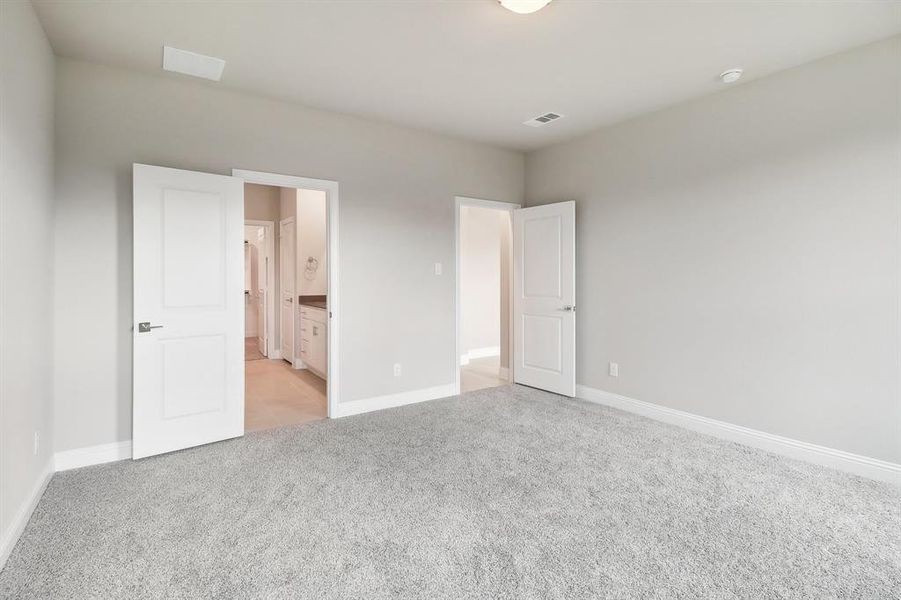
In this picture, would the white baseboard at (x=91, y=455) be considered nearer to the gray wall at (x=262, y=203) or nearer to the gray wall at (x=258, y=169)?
the gray wall at (x=258, y=169)

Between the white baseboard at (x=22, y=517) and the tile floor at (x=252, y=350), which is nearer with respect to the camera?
the white baseboard at (x=22, y=517)

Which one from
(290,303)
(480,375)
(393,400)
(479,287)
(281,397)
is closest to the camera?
(393,400)

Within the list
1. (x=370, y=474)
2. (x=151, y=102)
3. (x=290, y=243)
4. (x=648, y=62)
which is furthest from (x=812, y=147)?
(x=290, y=243)

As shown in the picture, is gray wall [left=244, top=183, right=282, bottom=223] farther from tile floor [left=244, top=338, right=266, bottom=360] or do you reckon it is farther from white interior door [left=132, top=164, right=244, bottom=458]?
white interior door [left=132, top=164, right=244, bottom=458]

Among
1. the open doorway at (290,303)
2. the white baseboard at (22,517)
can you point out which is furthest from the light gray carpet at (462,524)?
the open doorway at (290,303)

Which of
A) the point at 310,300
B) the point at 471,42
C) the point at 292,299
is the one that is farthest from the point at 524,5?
the point at 292,299

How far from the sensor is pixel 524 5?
2.25 metres

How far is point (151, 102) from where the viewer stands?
3090 mm

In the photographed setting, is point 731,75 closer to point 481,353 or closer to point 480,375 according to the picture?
point 480,375

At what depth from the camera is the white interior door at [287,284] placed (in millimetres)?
6335

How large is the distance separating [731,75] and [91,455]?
16.4ft

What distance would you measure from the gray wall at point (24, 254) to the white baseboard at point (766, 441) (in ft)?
13.6

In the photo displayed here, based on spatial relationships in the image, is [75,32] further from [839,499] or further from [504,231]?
A: [839,499]

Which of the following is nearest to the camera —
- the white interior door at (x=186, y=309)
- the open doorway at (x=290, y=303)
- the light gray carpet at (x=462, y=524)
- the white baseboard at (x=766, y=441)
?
the light gray carpet at (x=462, y=524)
